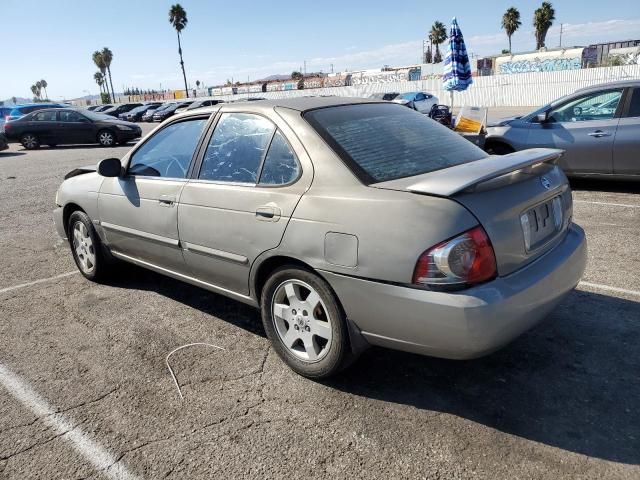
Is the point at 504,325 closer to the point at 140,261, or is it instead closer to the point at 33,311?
the point at 140,261

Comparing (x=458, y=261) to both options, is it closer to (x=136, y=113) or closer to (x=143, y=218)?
(x=143, y=218)

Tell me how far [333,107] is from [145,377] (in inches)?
82.0

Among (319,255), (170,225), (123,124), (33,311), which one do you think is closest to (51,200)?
(33,311)

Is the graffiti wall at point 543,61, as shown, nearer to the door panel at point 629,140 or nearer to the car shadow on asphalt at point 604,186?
the car shadow on asphalt at point 604,186

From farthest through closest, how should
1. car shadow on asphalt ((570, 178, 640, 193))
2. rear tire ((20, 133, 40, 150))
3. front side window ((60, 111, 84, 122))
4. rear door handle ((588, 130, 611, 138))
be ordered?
1. rear tire ((20, 133, 40, 150))
2. front side window ((60, 111, 84, 122))
3. car shadow on asphalt ((570, 178, 640, 193))
4. rear door handle ((588, 130, 611, 138))

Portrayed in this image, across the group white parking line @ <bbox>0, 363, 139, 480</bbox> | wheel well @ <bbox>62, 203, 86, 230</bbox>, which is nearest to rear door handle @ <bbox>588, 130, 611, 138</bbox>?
wheel well @ <bbox>62, 203, 86, 230</bbox>

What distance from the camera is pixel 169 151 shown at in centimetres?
404

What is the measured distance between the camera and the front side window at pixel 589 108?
23.6 feet

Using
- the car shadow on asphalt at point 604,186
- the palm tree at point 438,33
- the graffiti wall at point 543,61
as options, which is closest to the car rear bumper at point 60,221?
the car shadow on asphalt at point 604,186

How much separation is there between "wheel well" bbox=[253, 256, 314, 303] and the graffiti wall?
155ft

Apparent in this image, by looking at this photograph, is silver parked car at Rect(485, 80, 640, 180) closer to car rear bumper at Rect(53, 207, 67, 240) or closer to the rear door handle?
the rear door handle

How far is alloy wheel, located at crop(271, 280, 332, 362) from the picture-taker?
2912 millimetres

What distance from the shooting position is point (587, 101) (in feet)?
24.3

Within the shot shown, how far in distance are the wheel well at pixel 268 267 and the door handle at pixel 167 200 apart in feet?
3.14
